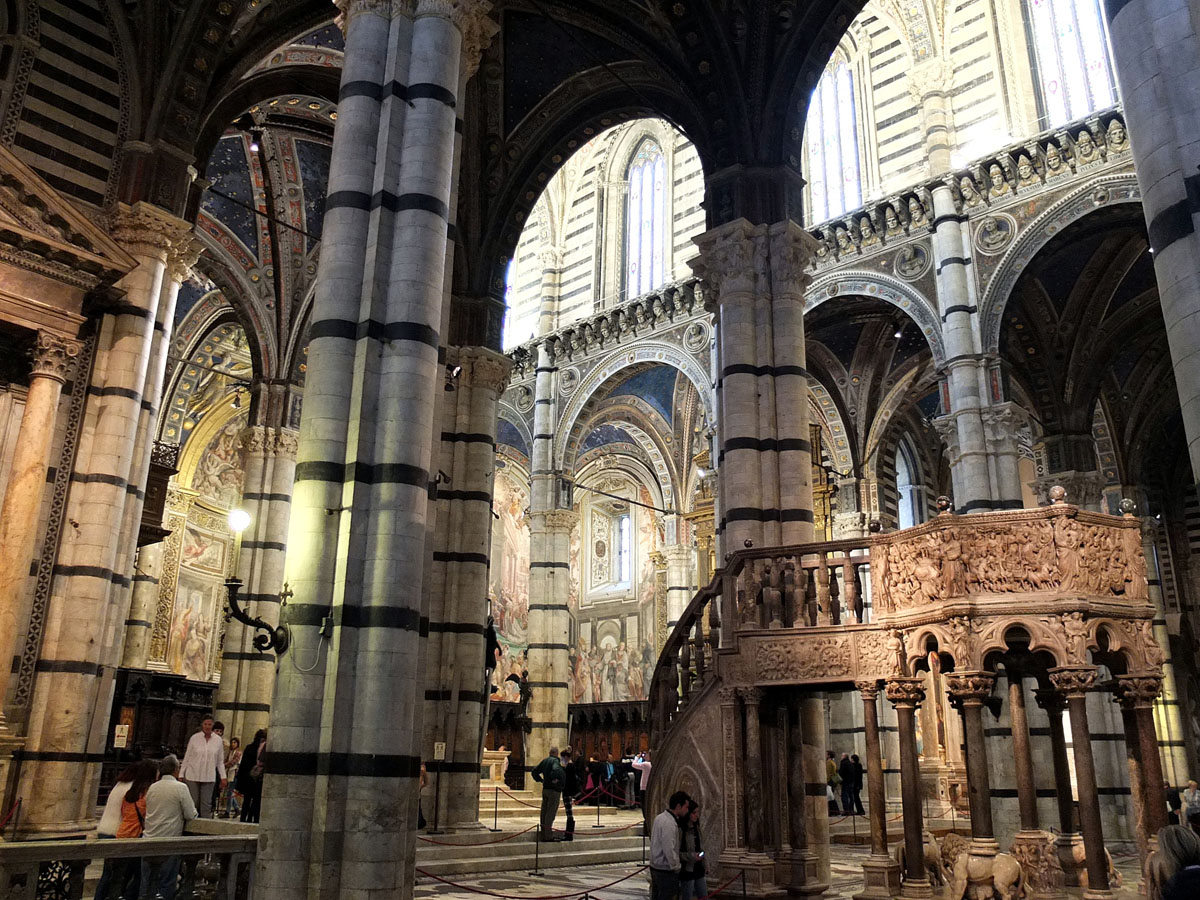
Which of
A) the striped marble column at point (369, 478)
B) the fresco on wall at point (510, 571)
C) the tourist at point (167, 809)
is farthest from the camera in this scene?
the fresco on wall at point (510, 571)

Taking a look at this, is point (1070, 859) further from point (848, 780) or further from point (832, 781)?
point (832, 781)

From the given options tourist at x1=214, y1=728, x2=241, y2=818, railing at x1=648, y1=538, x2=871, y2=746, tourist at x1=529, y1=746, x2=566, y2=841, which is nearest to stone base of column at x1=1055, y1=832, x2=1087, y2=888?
railing at x1=648, y1=538, x2=871, y2=746

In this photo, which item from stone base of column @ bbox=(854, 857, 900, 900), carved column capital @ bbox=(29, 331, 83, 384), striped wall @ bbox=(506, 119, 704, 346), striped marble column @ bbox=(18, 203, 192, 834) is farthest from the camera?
striped wall @ bbox=(506, 119, 704, 346)

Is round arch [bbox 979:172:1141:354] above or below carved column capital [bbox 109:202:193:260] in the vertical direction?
above

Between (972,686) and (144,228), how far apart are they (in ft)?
31.9

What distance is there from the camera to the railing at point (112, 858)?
4488 mm

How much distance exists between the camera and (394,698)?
21.4ft

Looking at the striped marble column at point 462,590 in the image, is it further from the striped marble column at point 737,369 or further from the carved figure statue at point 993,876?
the carved figure statue at point 993,876

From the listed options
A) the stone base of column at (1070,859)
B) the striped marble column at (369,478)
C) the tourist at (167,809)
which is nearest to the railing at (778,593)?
the stone base of column at (1070,859)

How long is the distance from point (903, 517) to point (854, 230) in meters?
9.59

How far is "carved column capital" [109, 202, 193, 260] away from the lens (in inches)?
431

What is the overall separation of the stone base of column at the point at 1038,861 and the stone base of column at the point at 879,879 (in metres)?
0.95

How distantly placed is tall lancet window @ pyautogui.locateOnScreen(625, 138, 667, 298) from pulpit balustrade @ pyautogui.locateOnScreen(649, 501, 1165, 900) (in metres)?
14.6

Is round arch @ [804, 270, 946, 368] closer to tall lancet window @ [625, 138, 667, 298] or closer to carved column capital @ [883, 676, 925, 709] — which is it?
tall lancet window @ [625, 138, 667, 298]
